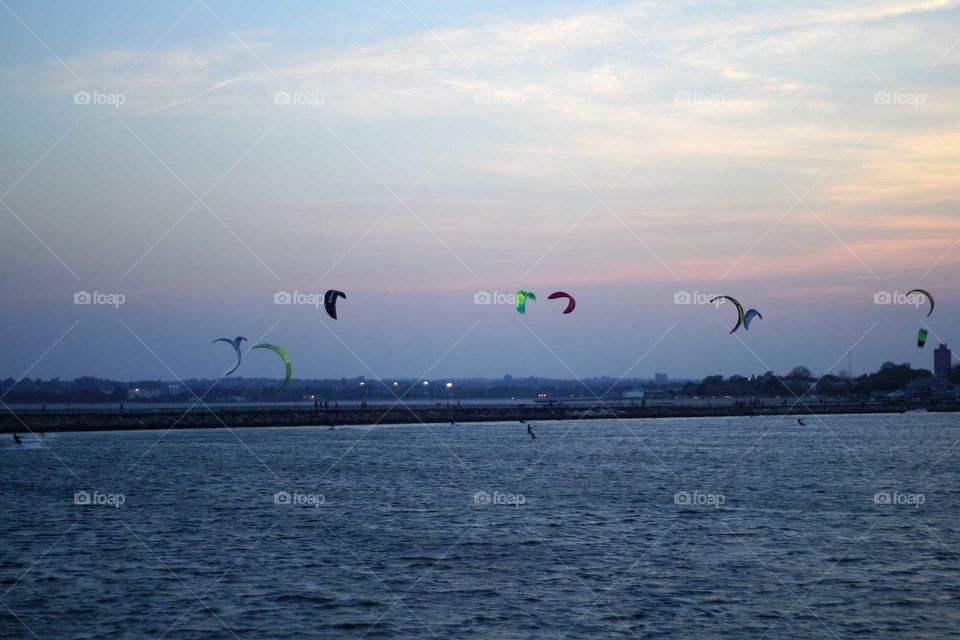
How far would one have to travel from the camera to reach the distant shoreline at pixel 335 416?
87.1m

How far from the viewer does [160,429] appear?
90125mm

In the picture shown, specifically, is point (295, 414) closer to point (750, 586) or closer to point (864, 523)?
point (864, 523)

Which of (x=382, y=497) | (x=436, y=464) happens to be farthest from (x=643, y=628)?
(x=436, y=464)

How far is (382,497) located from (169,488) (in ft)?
30.3

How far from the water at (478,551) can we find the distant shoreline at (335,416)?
36431 millimetres

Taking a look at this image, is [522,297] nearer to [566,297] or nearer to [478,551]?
[566,297]

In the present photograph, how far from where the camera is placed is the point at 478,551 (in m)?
25.1

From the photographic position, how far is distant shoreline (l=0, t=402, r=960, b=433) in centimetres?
8712

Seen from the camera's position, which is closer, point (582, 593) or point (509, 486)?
point (582, 593)

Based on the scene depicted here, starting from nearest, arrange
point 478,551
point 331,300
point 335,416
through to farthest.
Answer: point 478,551
point 331,300
point 335,416

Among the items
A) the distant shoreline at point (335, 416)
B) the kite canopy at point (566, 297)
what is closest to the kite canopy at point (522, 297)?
the kite canopy at point (566, 297)

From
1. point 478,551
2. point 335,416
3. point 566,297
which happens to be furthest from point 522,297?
point 335,416

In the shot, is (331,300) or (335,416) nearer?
(331,300)

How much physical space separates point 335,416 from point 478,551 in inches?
3211
